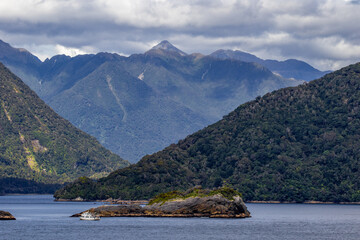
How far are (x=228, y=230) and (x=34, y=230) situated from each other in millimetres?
50593

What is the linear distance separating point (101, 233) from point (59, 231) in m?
13.6

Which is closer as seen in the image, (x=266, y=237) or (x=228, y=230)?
(x=266, y=237)

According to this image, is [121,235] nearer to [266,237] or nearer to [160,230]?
[160,230]

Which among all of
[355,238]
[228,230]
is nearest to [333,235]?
[355,238]

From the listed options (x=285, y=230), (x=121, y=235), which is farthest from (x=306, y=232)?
(x=121, y=235)

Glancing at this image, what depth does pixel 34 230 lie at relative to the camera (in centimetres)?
19588

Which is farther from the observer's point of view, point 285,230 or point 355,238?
point 285,230

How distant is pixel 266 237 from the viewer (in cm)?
18025

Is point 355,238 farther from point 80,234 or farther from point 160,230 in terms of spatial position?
point 80,234

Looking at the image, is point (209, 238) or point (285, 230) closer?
point (209, 238)

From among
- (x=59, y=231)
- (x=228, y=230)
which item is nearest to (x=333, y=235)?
(x=228, y=230)

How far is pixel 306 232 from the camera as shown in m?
195

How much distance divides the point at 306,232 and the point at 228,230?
2049cm

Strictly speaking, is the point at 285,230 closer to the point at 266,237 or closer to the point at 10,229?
the point at 266,237
